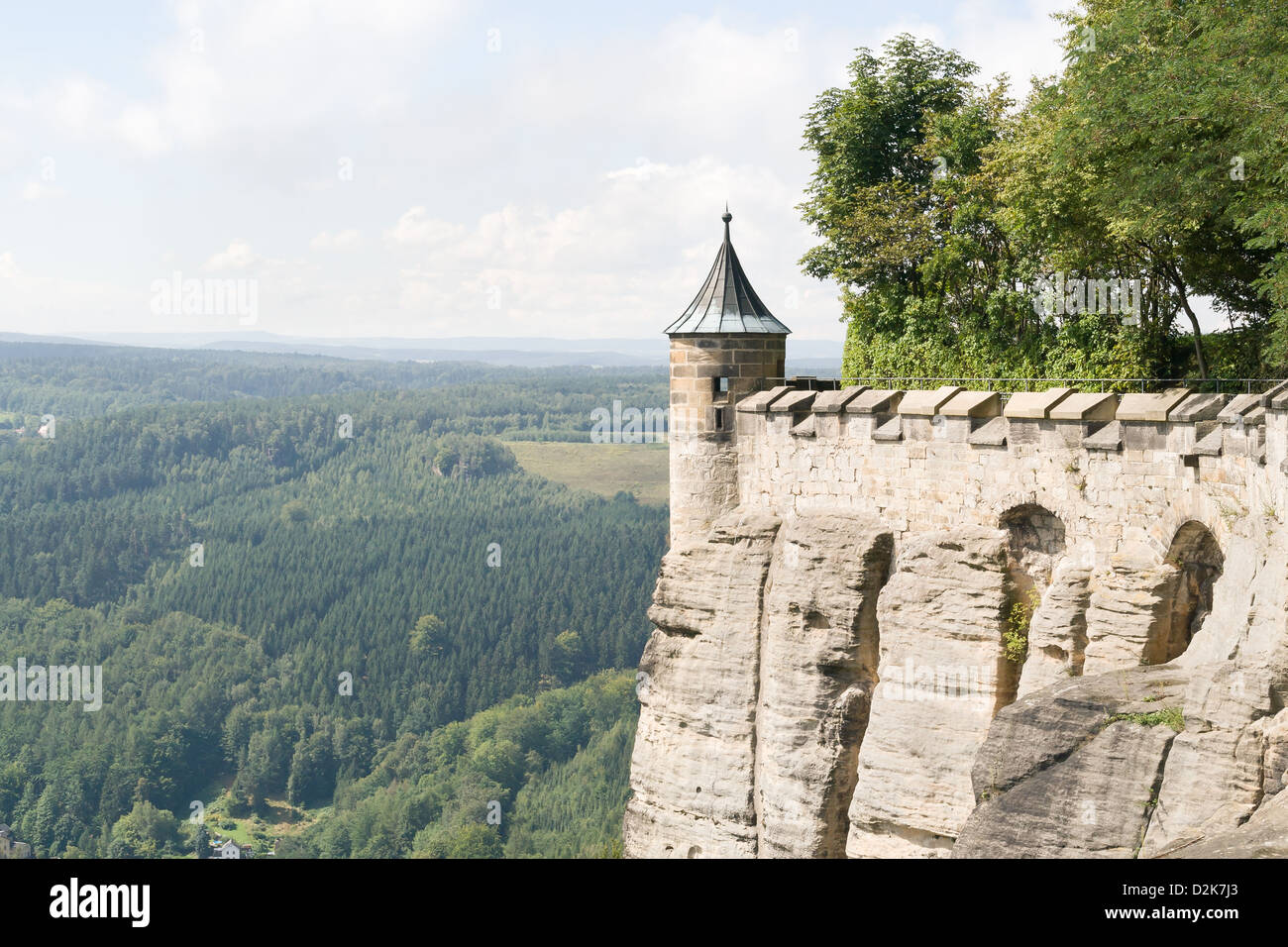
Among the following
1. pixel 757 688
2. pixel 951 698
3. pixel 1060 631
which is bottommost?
pixel 757 688

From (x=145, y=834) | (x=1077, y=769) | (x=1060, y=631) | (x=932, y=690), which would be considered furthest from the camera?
(x=145, y=834)

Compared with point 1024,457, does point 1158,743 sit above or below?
below

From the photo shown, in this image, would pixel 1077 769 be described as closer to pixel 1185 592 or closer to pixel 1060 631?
pixel 1060 631

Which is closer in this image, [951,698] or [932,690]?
[951,698]

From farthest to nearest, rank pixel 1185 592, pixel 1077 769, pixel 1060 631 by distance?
1. pixel 1060 631
2. pixel 1185 592
3. pixel 1077 769

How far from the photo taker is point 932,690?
79.3 ft

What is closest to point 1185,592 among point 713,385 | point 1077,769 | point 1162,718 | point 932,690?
point 1162,718

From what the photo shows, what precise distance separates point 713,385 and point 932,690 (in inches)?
343

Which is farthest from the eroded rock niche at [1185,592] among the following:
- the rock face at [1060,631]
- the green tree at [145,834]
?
the green tree at [145,834]

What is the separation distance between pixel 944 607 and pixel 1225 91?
9.74 meters

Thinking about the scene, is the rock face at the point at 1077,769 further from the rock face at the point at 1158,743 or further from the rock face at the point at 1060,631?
the rock face at the point at 1060,631

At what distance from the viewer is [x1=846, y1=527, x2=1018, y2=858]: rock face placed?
23234mm

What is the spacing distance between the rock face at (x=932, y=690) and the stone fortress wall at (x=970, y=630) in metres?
0.04

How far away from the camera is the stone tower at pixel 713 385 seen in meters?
29.3
